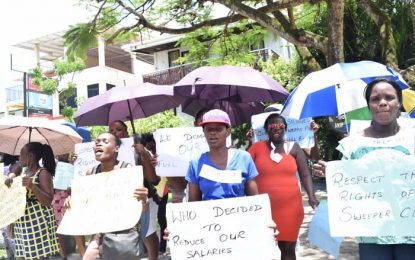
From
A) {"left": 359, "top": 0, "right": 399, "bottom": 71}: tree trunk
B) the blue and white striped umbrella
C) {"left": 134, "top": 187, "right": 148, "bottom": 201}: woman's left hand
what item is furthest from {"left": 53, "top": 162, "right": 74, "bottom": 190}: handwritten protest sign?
{"left": 359, "top": 0, "right": 399, "bottom": 71}: tree trunk

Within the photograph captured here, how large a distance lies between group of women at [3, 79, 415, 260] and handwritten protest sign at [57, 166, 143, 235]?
114 mm

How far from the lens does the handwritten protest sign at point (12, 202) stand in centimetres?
398

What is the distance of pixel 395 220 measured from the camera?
2.48m

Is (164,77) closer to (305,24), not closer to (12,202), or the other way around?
(305,24)

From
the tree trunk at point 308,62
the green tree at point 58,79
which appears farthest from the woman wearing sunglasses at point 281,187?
the green tree at point 58,79

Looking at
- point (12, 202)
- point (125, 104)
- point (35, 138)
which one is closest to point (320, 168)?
point (12, 202)

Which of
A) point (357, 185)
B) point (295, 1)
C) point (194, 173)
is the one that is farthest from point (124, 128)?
point (295, 1)

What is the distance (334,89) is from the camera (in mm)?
4703

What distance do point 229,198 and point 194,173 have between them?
34 centimetres

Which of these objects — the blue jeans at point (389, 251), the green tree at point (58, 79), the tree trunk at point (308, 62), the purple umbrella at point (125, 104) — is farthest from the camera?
the green tree at point (58, 79)

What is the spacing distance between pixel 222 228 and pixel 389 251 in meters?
0.99

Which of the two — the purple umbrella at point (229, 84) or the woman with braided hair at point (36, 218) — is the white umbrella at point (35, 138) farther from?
the purple umbrella at point (229, 84)

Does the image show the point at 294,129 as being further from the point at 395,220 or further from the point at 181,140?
the point at 395,220

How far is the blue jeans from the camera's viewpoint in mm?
2453
